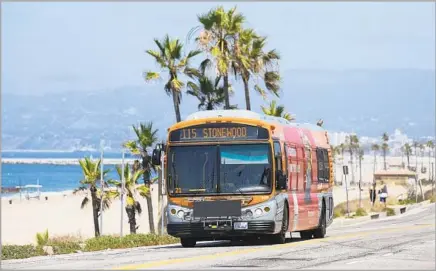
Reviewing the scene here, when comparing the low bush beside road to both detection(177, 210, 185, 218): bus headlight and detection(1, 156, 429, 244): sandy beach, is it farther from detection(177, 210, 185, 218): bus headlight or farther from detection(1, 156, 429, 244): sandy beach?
detection(1, 156, 429, 244): sandy beach

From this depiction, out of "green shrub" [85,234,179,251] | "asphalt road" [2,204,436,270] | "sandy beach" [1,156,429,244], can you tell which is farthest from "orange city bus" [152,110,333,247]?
"sandy beach" [1,156,429,244]

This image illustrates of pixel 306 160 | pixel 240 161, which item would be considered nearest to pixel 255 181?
pixel 240 161

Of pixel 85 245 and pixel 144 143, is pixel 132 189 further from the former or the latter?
pixel 85 245

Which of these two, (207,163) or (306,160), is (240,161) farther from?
(306,160)

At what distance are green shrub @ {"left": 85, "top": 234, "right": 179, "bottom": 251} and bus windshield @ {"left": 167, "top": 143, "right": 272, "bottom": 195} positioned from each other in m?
2.97

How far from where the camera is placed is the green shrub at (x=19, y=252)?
82.2ft

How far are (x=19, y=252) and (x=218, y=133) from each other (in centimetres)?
559

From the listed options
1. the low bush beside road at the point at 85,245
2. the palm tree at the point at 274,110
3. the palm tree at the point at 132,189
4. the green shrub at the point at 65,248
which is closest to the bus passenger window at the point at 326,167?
the low bush beside road at the point at 85,245

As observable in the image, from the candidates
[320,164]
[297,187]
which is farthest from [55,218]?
[297,187]

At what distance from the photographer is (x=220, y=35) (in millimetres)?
Result: 47156

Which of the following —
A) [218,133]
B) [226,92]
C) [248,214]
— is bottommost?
[248,214]

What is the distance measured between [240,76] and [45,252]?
22435 mm

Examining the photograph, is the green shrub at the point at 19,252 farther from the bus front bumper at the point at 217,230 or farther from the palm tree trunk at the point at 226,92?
the palm tree trunk at the point at 226,92

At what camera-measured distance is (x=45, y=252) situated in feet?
88.9
